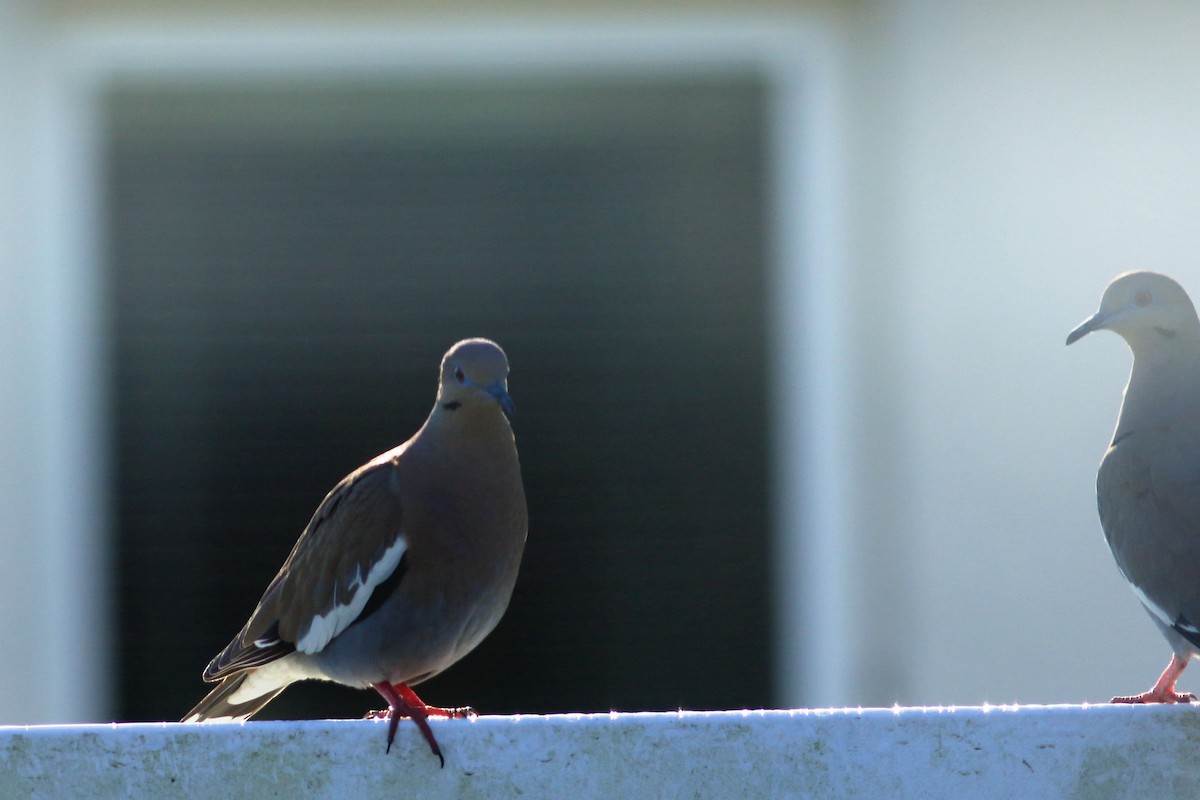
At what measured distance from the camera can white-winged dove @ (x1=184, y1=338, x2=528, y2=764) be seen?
2.68 meters

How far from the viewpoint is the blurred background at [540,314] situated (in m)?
5.69

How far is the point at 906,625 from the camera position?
223 inches

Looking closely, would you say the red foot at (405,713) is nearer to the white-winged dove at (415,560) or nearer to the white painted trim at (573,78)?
the white-winged dove at (415,560)

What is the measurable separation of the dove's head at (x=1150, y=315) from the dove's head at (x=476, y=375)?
1.19 meters

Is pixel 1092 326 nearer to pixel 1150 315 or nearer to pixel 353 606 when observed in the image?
pixel 1150 315

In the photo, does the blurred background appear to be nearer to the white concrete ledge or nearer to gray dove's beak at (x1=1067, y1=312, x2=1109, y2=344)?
gray dove's beak at (x1=1067, y1=312, x2=1109, y2=344)

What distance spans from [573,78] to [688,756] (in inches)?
179

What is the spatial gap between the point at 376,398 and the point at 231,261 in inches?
33.5

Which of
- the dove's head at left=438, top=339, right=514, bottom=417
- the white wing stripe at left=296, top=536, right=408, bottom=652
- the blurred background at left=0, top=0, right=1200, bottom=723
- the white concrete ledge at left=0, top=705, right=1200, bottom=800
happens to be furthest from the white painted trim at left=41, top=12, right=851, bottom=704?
the white concrete ledge at left=0, top=705, right=1200, bottom=800

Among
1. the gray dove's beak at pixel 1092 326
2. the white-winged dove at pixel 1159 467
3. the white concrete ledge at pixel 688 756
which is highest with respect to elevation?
the gray dove's beak at pixel 1092 326

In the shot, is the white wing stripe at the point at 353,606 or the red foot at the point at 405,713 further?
the white wing stripe at the point at 353,606

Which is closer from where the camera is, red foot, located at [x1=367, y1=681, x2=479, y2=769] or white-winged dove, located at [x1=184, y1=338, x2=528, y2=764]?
Answer: red foot, located at [x1=367, y1=681, x2=479, y2=769]

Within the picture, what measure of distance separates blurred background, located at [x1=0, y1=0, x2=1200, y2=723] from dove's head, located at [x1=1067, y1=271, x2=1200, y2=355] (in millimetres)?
2564

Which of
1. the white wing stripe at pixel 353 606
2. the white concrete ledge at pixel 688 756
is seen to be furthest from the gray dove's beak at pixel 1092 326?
the white wing stripe at pixel 353 606
